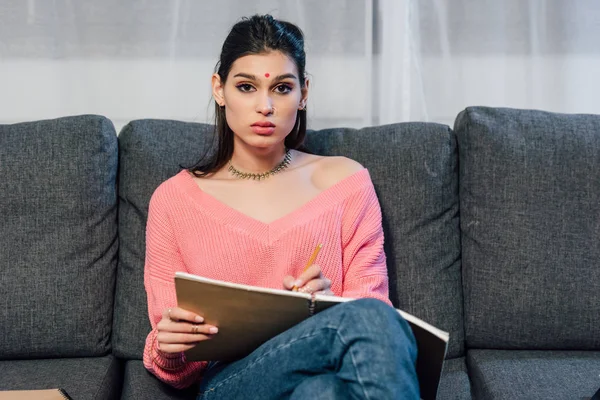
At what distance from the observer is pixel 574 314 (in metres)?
1.77

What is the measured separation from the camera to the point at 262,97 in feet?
5.27

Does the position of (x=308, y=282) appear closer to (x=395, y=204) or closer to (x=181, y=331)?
(x=181, y=331)

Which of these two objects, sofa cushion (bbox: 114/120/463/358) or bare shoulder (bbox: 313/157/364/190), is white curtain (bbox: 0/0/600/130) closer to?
sofa cushion (bbox: 114/120/463/358)

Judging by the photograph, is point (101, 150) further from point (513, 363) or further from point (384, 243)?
point (513, 363)

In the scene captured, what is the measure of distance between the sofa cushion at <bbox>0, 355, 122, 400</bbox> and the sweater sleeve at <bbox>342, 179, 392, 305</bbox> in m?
0.54

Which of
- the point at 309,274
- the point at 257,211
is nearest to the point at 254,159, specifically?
the point at 257,211

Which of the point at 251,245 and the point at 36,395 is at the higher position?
the point at 251,245

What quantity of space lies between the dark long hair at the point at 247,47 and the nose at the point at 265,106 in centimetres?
11

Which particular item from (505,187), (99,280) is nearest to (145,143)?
(99,280)

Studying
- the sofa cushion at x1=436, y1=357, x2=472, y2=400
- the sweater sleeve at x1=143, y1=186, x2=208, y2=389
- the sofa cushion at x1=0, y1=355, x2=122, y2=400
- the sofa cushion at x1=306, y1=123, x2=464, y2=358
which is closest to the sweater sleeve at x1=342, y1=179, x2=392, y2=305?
the sofa cushion at x1=306, y1=123, x2=464, y2=358

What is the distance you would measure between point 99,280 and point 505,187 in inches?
38.1

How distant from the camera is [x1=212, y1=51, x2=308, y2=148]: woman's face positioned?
1611mm

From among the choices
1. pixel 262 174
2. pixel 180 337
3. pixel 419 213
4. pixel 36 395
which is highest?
pixel 262 174

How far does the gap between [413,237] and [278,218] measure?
0.35 m
